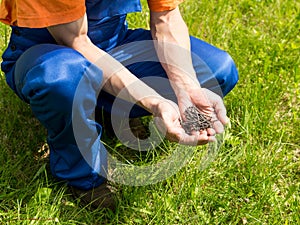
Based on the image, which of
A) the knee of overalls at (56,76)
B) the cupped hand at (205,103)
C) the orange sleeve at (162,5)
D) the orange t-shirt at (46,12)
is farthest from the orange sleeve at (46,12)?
the cupped hand at (205,103)

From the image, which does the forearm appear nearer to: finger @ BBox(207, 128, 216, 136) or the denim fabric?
the denim fabric

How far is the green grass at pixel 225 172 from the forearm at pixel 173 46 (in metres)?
0.35

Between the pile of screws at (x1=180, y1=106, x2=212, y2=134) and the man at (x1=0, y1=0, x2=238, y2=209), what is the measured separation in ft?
0.08

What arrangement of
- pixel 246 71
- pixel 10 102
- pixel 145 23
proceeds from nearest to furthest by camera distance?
pixel 10 102, pixel 246 71, pixel 145 23

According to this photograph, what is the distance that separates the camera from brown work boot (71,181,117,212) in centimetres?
198

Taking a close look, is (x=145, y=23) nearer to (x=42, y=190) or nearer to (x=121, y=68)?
(x=121, y=68)

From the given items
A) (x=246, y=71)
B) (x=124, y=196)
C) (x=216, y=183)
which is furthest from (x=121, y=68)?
(x=246, y=71)

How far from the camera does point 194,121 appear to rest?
1.89 m

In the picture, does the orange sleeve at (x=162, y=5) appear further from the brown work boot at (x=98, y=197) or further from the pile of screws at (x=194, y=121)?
the brown work boot at (x=98, y=197)

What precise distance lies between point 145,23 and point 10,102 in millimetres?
843

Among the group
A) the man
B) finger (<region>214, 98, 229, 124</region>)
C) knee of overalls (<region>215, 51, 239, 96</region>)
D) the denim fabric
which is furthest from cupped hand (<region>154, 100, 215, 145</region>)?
knee of overalls (<region>215, 51, 239, 96</region>)

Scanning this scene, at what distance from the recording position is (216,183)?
82.7 inches

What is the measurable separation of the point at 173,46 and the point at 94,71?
17.0 inches

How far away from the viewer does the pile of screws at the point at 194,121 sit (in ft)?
6.17
